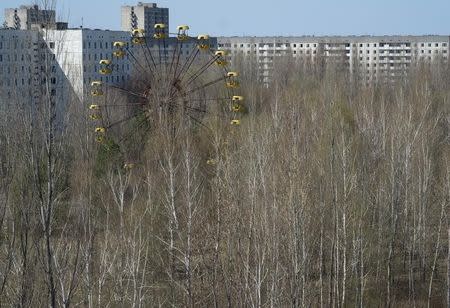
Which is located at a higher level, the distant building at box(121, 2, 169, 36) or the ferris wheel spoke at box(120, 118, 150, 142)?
the distant building at box(121, 2, 169, 36)

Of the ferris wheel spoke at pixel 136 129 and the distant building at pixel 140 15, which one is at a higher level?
the distant building at pixel 140 15

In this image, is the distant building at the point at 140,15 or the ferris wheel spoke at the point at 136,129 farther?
the distant building at the point at 140,15

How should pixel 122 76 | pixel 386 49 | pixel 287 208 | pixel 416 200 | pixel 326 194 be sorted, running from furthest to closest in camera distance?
pixel 386 49 < pixel 122 76 < pixel 416 200 < pixel 326 194 < pixel 287 208

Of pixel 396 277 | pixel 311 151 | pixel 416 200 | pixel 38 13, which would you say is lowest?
pixel 396 277

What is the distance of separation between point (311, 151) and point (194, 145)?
8.17 ft

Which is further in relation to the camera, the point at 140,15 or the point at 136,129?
the point at 140,15

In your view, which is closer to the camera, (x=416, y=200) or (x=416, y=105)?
(x=416, y=200)

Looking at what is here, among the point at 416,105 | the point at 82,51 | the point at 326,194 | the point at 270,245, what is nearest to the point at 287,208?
the point at 270,245

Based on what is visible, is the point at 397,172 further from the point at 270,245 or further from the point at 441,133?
the point at 441,133

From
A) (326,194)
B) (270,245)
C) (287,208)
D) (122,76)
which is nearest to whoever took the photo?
(270,245)

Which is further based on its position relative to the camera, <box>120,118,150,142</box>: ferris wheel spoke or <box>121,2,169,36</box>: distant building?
<box>121,2,169,36</box>: distant building

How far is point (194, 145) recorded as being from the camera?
1397 centimetres

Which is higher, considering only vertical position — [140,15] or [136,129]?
[140,15]

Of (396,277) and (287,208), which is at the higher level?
(287,208)
